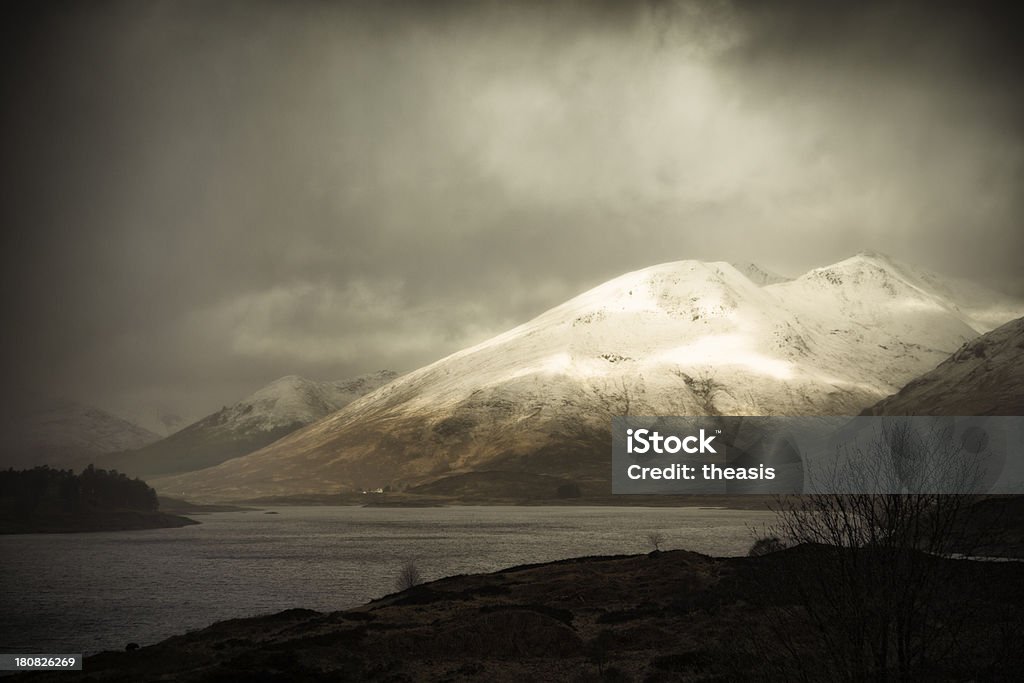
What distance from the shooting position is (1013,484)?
151000 millimetres

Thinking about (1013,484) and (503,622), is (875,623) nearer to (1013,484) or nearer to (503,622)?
(503,622)

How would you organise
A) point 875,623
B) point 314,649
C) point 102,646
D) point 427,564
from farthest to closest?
point 427,564, point 102,646, point 314,649, point 875,623

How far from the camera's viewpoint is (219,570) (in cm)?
12581

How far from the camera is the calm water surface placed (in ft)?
259

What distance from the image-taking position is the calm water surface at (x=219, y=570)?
78812 mm

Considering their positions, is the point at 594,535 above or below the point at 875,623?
below

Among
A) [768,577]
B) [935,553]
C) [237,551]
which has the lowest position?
[237,551]

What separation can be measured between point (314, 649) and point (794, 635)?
29446 millimetres

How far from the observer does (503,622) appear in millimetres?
56375

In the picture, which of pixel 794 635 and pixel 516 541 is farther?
pixel 516 541

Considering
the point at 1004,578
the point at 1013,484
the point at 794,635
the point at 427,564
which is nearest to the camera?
the point at 794,635

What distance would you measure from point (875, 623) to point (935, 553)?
3.43 meters

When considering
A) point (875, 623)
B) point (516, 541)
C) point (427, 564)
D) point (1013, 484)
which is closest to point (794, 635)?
point (875, 623)

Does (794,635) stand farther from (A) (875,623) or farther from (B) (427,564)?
(B) (427,564)
